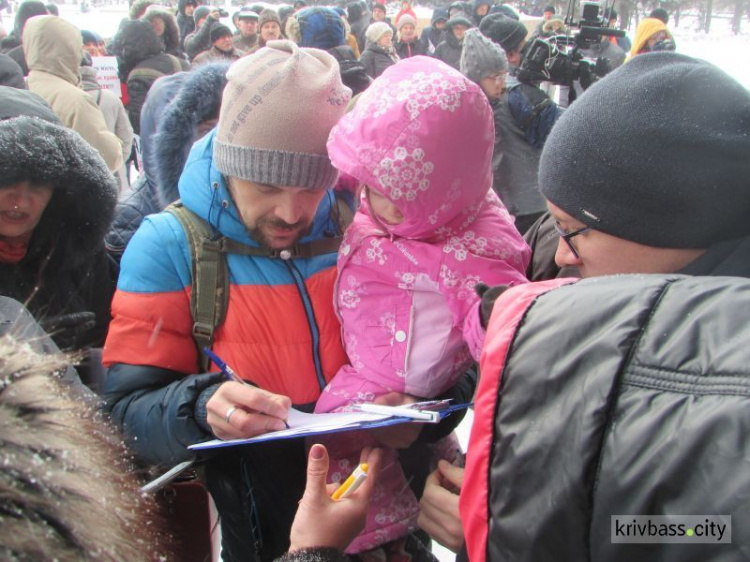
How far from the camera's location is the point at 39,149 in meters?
1.69

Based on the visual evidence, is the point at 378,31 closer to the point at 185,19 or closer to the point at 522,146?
the point at 522,146

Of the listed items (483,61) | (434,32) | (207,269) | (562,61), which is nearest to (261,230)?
(207,269)

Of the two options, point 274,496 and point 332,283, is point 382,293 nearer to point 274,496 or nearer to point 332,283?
point 332,283

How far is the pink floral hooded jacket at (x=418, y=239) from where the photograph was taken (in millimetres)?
1270

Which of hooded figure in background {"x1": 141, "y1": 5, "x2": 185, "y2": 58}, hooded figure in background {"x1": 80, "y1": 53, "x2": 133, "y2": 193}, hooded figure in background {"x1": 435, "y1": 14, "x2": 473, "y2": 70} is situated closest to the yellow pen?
hooded figure in background {"x1": 80, "y1": 53, "x2": 133, "y2": 193}

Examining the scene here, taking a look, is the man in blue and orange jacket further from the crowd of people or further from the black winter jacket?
A: the black winter jacket

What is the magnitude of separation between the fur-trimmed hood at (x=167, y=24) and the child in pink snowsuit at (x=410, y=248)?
6.27 metres

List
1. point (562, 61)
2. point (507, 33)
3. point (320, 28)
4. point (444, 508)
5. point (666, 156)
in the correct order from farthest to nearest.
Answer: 1. point (507, 33)
2. point (320, 28)
3. point (562, 61)
4. point (444, 508)
5. point (666, 156)

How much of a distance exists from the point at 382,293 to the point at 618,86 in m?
0.64

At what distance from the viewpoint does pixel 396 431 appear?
1.38 metres

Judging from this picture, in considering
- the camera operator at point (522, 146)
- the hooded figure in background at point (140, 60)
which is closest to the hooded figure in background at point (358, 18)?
the hooded figure in background at point (140, 60)

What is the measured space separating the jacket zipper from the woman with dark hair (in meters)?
0.61

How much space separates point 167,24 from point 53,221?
5.73 metres

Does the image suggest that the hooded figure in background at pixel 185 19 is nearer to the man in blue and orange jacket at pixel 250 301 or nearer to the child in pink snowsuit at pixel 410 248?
the man in blue and orange jacket at pixel 250 301
